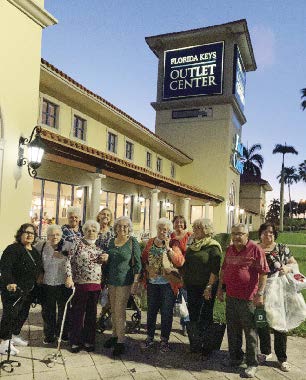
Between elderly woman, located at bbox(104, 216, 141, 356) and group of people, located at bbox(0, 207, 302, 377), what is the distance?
13mm

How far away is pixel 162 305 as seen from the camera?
191 inches

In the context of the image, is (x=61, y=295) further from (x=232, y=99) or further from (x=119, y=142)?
(x=232, y=99)

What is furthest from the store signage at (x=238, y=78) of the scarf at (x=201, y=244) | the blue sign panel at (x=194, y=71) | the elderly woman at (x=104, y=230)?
the scarf at (x=201, y=244)

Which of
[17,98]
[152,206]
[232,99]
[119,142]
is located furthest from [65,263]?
[232,99]

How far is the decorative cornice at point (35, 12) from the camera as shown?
853 centimetres

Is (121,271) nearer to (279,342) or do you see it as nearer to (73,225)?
(73,225)

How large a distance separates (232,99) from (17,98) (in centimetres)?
2132

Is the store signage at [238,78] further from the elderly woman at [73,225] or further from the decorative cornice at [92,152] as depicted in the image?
the elderly woman at [73,225]

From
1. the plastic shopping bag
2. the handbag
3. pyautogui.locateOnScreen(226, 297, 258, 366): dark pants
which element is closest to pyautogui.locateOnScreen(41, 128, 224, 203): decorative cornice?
the handbag

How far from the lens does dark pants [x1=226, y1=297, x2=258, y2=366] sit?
4250 millimetres

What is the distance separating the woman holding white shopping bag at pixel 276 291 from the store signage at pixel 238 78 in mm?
25017

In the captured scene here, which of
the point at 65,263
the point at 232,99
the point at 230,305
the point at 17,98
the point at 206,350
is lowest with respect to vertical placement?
the point at 206,350

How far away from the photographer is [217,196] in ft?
85.7

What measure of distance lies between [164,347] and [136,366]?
1.96ft
